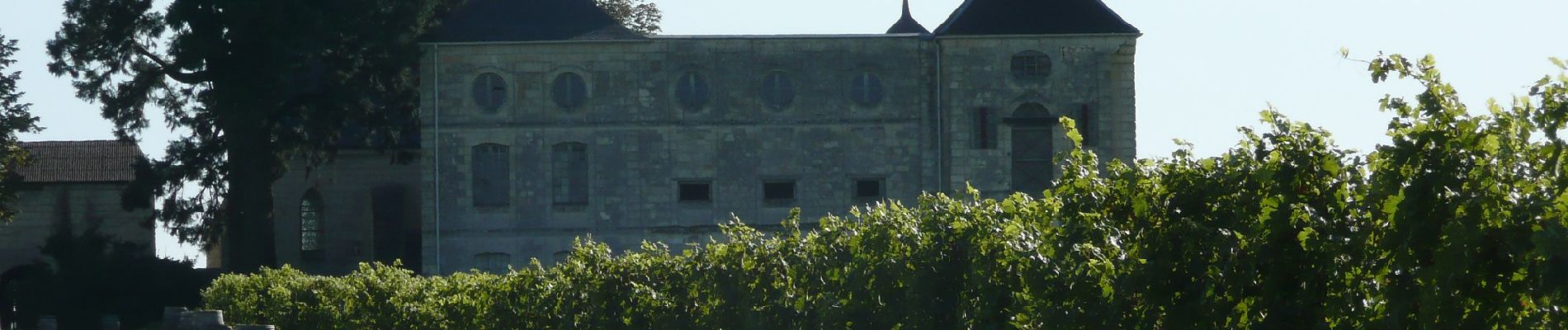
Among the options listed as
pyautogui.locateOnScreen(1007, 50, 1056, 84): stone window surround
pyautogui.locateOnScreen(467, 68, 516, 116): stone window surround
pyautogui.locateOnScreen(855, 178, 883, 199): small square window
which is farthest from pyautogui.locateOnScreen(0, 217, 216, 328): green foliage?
pyautogui.locateOnScreen(1007, 50, 1056, 84): stone window surround

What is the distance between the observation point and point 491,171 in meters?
48.8

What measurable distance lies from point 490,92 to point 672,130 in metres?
4.39

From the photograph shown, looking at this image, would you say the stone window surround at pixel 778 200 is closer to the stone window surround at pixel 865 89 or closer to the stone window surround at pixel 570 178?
the stone window surround at pixel 865 89

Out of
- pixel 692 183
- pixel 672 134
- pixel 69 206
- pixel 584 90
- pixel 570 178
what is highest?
pixel 584 90

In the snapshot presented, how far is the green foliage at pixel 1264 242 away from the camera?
280 inches

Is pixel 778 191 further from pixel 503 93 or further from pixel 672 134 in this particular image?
pixel 503 93

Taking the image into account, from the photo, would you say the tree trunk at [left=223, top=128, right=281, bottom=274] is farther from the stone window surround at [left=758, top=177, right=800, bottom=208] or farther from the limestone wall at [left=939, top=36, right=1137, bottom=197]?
the limestone wall at [left=939, top=36, right=1137, bottom=197]

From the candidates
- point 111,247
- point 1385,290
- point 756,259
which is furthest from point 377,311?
point 111,247

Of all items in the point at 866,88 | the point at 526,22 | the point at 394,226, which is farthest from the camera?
the point at 394,226

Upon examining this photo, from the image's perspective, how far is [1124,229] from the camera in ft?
31.1

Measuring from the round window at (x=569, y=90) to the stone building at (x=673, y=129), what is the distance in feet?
0.13

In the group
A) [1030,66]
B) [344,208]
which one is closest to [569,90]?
[344,208]

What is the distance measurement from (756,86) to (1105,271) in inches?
1558

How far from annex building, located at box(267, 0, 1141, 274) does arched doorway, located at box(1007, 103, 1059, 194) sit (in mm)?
1409
